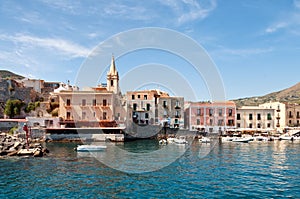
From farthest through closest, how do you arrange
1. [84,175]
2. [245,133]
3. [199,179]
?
[245,133]
[84,175]
[199,179]

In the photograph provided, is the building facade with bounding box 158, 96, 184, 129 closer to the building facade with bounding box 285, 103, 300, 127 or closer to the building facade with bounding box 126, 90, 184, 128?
the building facade with bounding box 126, 90, 184, 128

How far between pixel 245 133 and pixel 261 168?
109 ft

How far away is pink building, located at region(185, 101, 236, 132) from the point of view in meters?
54.2

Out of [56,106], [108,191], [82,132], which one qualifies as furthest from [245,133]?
[108,191]

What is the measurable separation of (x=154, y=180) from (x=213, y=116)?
1541 inches

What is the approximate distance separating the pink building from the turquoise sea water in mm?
30086

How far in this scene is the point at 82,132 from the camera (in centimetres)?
4244

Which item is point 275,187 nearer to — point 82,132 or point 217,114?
point 82,132

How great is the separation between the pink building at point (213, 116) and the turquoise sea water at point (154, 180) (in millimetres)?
30086

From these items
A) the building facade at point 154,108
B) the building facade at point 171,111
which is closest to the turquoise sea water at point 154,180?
the building facade at point 154,108

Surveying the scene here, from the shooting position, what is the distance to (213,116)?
54.3m

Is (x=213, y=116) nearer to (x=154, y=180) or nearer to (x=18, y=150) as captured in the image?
(x=18, y=150)

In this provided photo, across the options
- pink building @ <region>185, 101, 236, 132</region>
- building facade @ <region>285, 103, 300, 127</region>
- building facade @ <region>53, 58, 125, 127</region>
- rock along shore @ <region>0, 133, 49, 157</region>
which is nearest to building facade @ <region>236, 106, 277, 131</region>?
pink building @ <region>185, 101, 236, 132</region>

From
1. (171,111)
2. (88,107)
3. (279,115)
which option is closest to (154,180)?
(88,107)
